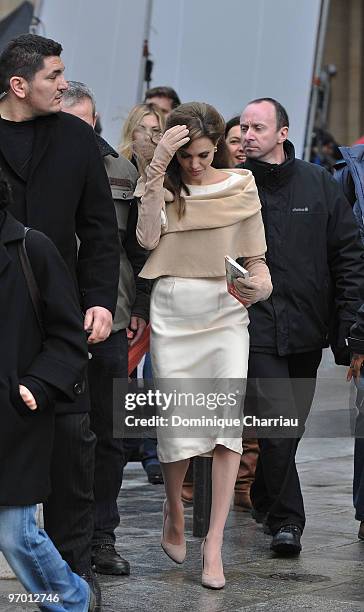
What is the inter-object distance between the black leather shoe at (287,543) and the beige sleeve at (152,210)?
1369 mm

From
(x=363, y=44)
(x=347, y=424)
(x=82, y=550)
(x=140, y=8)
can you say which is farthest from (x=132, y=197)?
(x=363, y=44)

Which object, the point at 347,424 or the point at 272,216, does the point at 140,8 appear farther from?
the point at 272,216

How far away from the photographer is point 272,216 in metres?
6.44

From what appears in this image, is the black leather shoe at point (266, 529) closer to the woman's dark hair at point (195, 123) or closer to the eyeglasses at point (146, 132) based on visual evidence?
the woman's dark hair at point (195, 123)

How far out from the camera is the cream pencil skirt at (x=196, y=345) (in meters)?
5.79

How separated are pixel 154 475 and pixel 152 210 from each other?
2.76 meters

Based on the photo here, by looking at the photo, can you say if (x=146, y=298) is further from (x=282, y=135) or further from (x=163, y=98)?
(x=163, y=98)

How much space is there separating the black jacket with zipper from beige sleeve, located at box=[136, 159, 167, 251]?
2.63ft

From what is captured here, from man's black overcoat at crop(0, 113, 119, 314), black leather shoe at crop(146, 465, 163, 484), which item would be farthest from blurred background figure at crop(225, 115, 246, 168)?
man's black overcoat at crop(0, 113, 119, 314)

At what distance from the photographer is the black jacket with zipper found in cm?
638

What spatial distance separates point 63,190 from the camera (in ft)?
16.8

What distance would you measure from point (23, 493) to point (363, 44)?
26.1 meters

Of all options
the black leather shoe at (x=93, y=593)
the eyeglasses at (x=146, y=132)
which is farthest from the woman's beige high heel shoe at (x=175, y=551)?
the eyeglasses at (x=146, y=132)

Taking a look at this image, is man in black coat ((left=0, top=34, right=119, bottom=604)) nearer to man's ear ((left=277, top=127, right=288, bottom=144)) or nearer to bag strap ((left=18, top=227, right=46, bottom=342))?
bag strap ((left=18, top=227, right=46, bottom=342))
